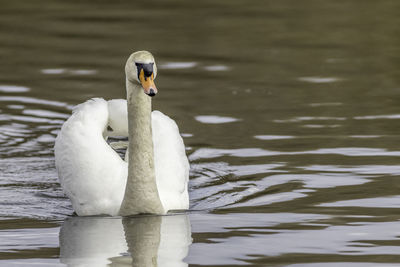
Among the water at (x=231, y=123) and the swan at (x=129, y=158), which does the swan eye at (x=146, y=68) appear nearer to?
the swan at (x=129, y=158)

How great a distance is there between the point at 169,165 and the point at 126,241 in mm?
1332

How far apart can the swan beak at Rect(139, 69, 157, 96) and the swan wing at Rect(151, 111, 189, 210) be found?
1.11 metres

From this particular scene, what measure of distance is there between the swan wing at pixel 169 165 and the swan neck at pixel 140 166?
23cm

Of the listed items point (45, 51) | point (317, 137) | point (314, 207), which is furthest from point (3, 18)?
point (314, 207)

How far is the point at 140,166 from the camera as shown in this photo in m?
8.46

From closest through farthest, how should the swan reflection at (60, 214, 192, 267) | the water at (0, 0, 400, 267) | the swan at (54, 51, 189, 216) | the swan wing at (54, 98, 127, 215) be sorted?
the swan reflection at (60, 214, 192, 267) < the water at (0, 0, 400, 267) < the swan at (54, 51, 189, 216) < the swan wing at (54, 98, 127, 215)

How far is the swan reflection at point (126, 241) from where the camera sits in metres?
7.29

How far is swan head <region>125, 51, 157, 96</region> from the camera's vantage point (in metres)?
8.04

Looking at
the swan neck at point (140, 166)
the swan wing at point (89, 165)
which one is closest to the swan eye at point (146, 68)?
the swan neck at point (140, 166)

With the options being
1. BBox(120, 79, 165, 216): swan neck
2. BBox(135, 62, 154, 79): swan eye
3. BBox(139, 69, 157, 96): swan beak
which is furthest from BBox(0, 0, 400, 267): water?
BBox(135, 62, 154, 79): swan eye

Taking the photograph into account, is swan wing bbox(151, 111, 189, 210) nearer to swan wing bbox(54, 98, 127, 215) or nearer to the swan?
the swan

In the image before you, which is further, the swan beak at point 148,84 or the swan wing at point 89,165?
the swan wing at point 89,165

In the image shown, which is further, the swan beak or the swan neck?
the swan neck

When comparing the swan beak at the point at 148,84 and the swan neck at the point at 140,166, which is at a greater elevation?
the swan beak at the point at 148,84
